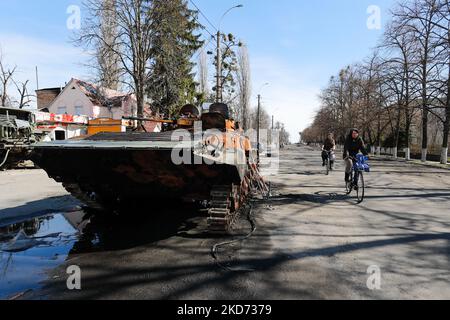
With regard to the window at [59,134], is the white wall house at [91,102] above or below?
above

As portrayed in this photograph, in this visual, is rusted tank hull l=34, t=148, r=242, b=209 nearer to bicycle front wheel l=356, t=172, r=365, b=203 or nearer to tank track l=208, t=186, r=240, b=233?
tank track l=208, t=186, r=240, b=233

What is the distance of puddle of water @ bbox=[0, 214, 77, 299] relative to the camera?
4102 mm

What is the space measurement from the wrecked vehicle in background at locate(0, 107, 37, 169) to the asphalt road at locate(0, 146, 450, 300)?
9492 mm

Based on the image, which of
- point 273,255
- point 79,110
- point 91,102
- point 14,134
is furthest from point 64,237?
point 79,110

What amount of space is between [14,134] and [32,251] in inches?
556

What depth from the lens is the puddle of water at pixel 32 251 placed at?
4102mm

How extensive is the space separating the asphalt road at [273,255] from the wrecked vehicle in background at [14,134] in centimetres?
949

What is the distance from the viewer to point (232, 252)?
5094 millimetres

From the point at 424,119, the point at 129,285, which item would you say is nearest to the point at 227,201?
the point at 129,285

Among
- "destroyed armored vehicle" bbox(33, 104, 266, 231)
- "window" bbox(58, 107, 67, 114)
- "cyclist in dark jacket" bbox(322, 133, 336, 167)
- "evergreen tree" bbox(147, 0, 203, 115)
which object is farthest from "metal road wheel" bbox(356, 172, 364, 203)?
"window" bbox(58, 107, 67, 114)

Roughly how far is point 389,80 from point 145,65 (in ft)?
55.1

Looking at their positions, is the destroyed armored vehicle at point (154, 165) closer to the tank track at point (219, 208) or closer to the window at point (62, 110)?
the tank track at point (219, 208)

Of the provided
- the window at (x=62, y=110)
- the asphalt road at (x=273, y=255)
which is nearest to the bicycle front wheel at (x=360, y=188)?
the asphalt road at (x=273, y=255)

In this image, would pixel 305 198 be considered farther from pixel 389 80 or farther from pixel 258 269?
pixel 389 80
